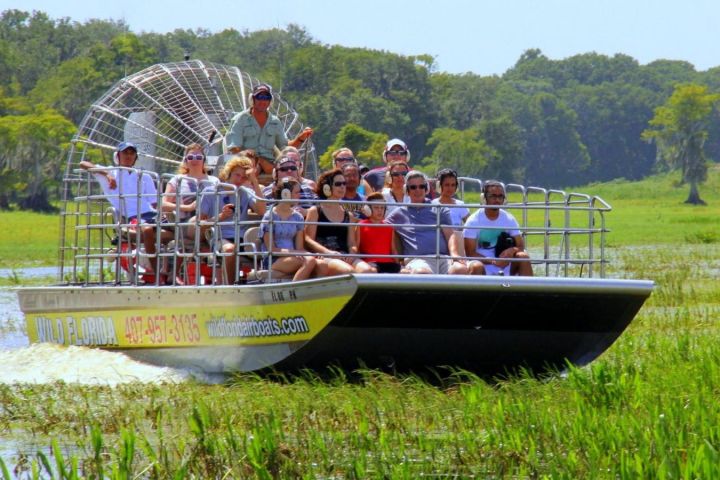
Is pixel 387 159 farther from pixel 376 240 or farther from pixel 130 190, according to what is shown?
pixel 130 190

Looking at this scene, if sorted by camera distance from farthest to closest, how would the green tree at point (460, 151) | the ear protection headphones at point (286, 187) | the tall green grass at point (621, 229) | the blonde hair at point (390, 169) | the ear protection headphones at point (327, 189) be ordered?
the green tree at point (460, 151)
the tall green grass at point (621, 229)
the blonde hair at point (390, 169)
the ear protection headphones at point (327, 189)
the ear protection headphones at point (286, 187)

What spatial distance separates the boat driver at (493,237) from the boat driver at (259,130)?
2.63 m

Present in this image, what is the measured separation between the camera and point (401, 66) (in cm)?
12838

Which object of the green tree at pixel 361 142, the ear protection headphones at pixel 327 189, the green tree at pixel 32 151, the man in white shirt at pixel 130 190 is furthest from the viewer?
the green tree at pixel 32 151

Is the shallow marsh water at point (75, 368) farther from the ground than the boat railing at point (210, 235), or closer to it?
closer to it

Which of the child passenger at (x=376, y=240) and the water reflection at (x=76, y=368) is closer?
the child passenger at (x=376, y=240)

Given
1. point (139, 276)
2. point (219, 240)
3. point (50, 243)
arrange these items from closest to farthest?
point (219, 240) < point (139, 276) < point (50, 243)

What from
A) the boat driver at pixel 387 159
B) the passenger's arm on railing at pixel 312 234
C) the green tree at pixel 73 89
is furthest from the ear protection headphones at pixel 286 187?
the green tree at pixel 73 89

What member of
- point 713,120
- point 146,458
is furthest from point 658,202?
point 146,458

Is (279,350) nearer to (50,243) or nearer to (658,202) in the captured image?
(50,243)

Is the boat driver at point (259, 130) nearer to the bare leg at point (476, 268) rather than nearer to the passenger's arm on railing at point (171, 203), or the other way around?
the passenger's arm on railing at point (171, 203)

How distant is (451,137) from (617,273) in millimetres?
85130

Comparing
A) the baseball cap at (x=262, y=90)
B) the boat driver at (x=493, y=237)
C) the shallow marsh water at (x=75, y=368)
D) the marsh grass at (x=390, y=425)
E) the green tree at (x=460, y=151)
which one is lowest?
the green tree at (x=460, y=151)

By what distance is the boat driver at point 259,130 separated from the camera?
15.3 metres
